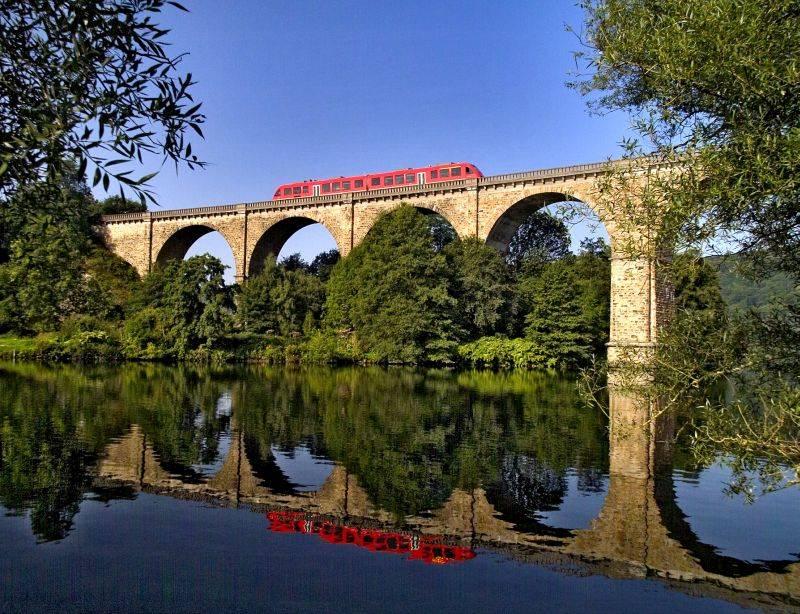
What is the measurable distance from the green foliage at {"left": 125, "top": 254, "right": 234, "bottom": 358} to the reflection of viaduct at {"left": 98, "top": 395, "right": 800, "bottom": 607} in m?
25.4

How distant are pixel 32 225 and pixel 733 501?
8201 mm

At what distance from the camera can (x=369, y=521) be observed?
697 centimetres

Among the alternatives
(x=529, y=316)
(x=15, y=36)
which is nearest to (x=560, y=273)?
(x=529, y=316)

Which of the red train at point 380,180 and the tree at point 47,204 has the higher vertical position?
the red train at point 380,180

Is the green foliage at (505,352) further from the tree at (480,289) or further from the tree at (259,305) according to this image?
the tree at (259,305)

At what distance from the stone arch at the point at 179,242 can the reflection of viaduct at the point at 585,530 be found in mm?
38718

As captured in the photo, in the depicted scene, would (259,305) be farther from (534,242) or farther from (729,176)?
(729,176)

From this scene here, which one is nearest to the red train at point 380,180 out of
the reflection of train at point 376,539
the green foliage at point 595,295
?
the green foliage at point 595,295

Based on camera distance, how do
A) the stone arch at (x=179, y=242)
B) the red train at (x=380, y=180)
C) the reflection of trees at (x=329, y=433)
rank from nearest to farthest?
the reflection of trees at (x=329, y=433)
the red train at (x=380, y=180)
the stone arch at (x=179, y=242)

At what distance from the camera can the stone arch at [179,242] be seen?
4662 centimetres

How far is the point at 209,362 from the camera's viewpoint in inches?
1383

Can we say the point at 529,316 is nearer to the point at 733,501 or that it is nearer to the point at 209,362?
the point at 209,362

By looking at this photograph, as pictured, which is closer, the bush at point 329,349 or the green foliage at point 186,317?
the green foliage at point 186,317

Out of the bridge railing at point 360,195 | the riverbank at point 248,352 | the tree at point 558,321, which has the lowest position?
the riverbank at point 248,352
